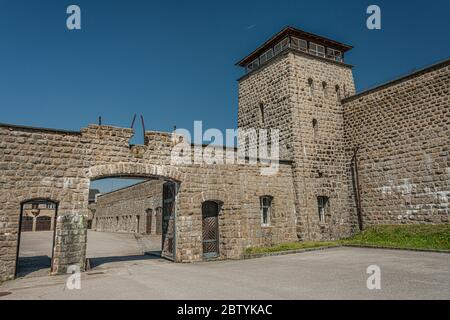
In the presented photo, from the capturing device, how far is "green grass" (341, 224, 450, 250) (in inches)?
477

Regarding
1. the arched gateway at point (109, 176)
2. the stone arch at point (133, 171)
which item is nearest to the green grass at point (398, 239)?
the arched gateway at point (109, 176)

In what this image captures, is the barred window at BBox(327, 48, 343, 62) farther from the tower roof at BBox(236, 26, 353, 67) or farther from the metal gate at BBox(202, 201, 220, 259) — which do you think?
the metal gate at BBox(202, 201, 220, 259)

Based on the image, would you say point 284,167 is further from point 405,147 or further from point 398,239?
point 398,239

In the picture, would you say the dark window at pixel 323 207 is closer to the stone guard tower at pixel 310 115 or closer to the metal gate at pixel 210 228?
the stone guard tower at pixel 310 115

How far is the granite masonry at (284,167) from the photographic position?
9508mm

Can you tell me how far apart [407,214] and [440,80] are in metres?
6.09

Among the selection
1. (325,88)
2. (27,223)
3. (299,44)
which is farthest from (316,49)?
(27,223)

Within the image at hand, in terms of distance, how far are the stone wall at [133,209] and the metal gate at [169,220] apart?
9.15 m

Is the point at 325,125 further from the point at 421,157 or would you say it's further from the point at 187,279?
the point at 187,279

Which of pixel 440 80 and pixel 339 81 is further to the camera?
pixel 339 81

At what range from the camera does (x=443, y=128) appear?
13.5 meters

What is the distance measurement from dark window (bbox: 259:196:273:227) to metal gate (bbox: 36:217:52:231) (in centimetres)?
4396

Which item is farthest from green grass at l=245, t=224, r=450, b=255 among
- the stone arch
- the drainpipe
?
the stone arch
